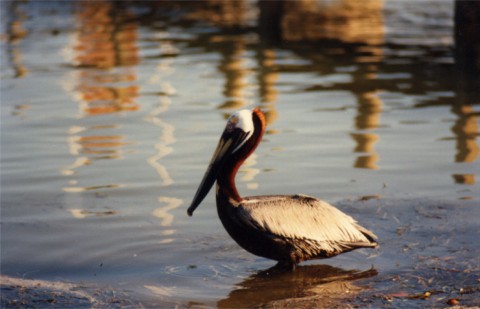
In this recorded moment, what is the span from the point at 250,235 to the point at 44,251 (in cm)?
169

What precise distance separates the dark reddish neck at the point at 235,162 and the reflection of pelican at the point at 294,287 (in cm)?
60

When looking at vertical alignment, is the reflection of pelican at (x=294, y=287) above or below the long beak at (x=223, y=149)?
below

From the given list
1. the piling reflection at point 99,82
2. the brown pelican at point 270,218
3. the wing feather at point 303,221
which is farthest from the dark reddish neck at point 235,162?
the piling reflection at point 99,82

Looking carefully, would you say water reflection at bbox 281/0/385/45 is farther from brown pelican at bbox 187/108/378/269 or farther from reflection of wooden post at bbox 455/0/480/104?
brown pelican at bbox 187/108/378/269

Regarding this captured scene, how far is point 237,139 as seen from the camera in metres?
6.84

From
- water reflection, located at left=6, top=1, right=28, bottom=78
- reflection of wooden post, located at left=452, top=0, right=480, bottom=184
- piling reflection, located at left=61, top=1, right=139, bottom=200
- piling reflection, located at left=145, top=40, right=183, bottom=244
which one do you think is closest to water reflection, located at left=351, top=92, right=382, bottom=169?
reflection of wooden post, located at left=452, top=0, right=480, bottom=184

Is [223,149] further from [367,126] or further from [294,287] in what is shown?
[367,126]

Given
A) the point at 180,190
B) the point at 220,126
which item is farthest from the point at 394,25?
the point at 180,190

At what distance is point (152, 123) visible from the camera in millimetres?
12016

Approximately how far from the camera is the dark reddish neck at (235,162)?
22.4 feet

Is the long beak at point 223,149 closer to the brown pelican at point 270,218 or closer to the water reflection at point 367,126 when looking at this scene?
the brown pelican at point 270,218

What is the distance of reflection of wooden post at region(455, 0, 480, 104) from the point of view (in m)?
15.1

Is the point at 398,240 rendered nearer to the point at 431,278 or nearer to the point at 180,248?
the point at 431,278

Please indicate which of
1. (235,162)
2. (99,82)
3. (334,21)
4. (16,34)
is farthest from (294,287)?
(334,21)
